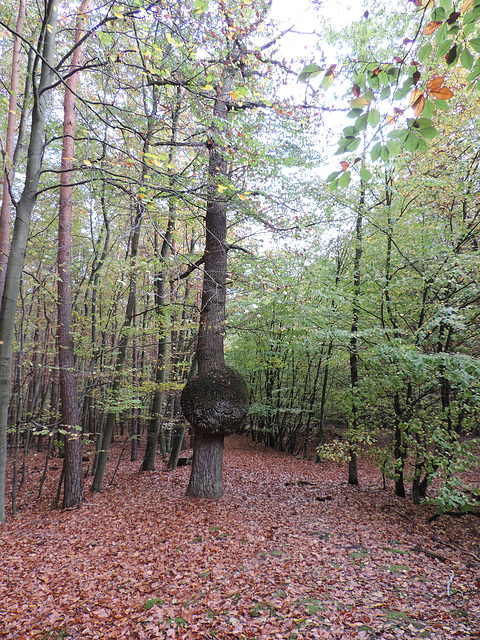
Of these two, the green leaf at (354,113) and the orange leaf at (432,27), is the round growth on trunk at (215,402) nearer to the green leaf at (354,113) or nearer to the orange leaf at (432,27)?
the green leaf at (354,113)

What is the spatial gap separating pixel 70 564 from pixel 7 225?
261 inches

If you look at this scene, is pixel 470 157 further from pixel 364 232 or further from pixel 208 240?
pixel 208 240

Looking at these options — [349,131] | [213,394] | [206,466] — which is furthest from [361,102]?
[206,466]

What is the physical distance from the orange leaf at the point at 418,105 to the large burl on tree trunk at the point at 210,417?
5386 millimetres

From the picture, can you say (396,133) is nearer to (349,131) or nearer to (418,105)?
(418,105)

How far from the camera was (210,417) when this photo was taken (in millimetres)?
5895

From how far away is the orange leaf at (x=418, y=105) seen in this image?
4.49 ft

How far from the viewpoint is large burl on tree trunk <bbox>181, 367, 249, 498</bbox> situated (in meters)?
5.93

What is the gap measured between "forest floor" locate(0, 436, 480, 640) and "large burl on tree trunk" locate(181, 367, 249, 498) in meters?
0.38

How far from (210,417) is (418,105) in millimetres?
5574

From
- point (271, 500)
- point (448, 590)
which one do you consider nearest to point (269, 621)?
point (448, 590)

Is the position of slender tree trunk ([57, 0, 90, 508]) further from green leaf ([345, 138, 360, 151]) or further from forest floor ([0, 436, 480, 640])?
green leaf ([345, 138, 360, 151])

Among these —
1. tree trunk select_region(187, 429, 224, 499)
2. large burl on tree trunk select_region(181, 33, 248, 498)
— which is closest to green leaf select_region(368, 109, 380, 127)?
large burl on tree trunk select_region(181, 33, 248, 498)

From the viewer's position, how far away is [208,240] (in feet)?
22.4
